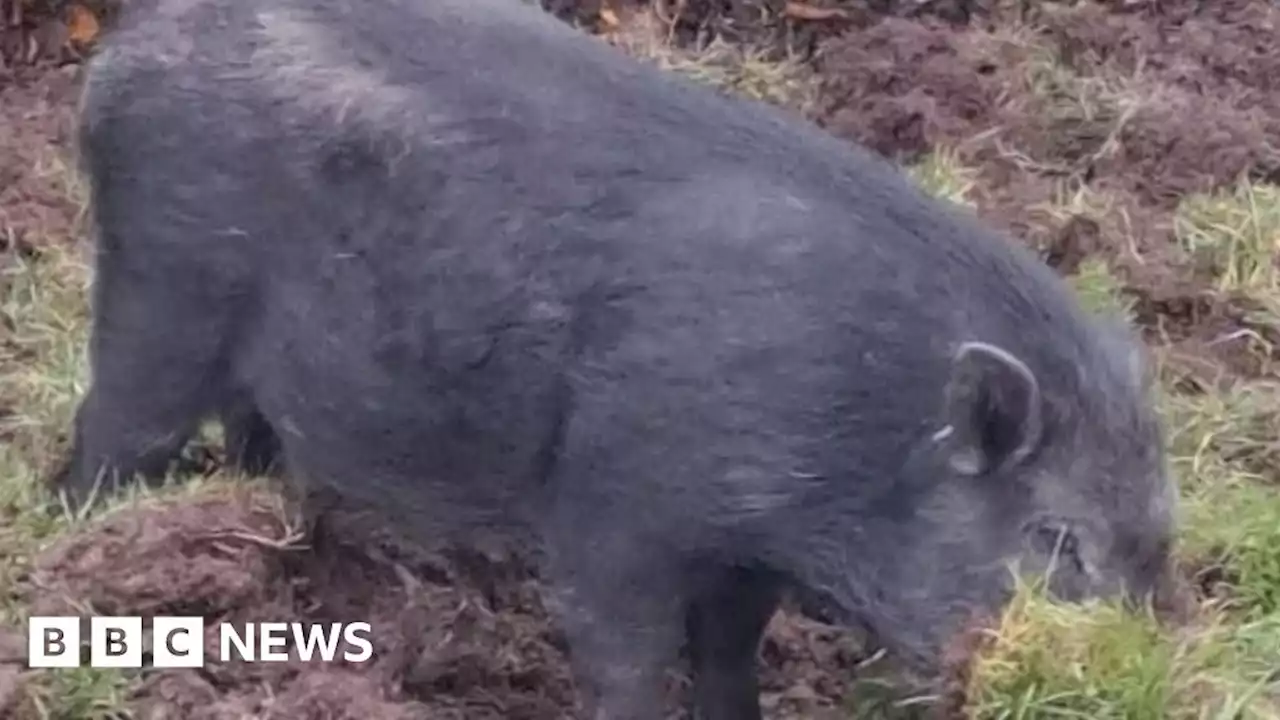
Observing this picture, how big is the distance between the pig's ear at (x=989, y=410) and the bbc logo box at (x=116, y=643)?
123 centimetres

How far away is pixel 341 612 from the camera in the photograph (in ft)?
12.3

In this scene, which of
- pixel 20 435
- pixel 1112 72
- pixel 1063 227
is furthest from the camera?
pixel 1112 72

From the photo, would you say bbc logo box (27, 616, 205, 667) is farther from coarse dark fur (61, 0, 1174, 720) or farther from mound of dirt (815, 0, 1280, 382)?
mound of dirt (815, 0, 1280, 382)

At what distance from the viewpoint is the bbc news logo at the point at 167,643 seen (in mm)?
3492

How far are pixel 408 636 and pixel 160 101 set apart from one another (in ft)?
3.17

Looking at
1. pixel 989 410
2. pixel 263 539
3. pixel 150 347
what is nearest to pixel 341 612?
pixel 263 539

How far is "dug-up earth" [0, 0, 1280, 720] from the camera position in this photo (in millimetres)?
3574

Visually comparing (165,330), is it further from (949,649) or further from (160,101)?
(949,649)

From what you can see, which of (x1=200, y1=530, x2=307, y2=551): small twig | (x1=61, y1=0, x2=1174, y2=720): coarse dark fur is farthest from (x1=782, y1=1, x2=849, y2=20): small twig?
(x1=200, y1=530, x2=307, y2=551): small twig

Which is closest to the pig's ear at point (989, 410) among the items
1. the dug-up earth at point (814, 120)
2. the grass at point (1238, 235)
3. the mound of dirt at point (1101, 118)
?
the dug-up earth at point (814, 120)

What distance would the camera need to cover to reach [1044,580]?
3.15m

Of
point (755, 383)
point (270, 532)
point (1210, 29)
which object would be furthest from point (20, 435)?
point (1210, 29)

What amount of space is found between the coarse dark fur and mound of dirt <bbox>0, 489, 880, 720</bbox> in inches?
6.6

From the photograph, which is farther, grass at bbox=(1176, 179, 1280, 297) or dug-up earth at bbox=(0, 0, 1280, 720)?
grass at bbox=(1176, 179, 1280, 297)
